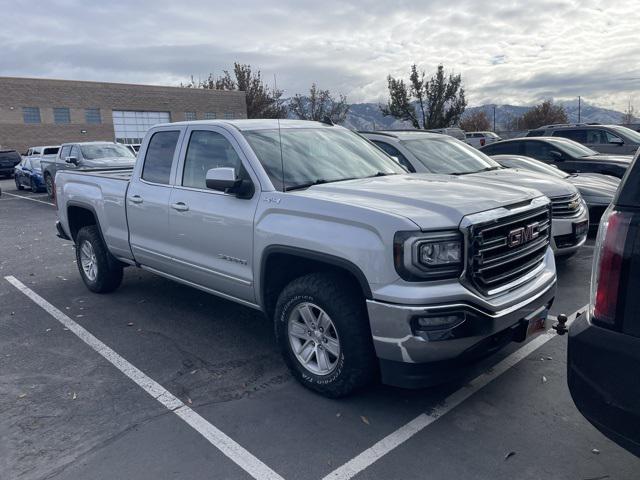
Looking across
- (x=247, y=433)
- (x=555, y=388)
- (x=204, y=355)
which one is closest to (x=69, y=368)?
(x=204, y=355)

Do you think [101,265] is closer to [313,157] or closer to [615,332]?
[313,157]

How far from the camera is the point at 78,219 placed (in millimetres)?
7027

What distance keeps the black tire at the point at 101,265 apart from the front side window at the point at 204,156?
207 centimetres

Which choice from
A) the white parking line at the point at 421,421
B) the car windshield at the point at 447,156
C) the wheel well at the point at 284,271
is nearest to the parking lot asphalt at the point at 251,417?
the white parking line at the point at 421,421

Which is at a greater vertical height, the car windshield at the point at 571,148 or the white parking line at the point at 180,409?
the car windshield at the point at 571,148

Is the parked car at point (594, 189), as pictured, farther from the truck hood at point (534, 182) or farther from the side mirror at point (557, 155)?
the side mirror at point (557, 155)

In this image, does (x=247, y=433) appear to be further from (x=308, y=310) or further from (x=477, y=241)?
(x=477, y=241)

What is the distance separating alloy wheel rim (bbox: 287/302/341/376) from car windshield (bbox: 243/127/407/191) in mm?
952

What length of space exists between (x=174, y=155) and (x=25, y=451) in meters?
2.79

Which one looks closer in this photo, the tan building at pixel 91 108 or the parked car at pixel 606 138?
the parked car at pixel 606 138

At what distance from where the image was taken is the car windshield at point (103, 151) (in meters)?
15.9

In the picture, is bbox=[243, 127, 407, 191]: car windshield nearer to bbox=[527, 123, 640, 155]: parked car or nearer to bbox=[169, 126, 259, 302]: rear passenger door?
bbox=[169, 126, 259, 302]: rear passenger door

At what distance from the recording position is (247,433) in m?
3.45

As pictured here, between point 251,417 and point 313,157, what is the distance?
213cm
